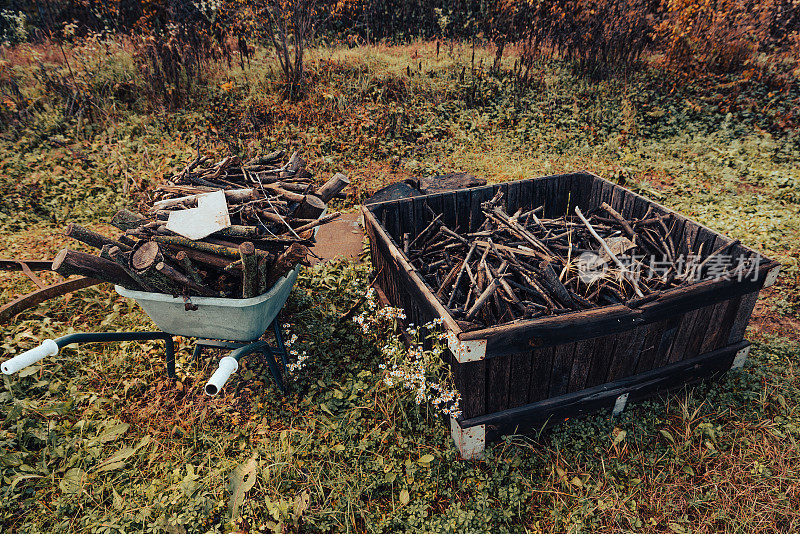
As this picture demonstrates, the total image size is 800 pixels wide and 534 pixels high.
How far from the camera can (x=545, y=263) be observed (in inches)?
121

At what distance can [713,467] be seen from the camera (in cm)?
288

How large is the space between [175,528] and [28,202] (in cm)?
608

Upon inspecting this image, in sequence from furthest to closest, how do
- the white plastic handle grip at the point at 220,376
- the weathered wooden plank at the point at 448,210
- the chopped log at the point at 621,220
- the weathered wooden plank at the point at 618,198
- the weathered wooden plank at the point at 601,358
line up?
1. the weathered wooden plank at the point at 448,210
2. the weathered wooden plank at the point at 618,198
3. the chopped log at the point at 621,220
4. the weathered wooden plank at the point at 601,358
5. the white plastic handle grip at the point at 220,376

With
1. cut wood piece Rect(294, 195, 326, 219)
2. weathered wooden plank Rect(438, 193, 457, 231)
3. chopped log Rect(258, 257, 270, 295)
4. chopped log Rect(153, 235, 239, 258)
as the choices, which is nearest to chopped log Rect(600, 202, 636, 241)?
weathered wooden plank Rect(438, 193, 457, 231)

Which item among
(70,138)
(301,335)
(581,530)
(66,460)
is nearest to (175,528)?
(66,460)

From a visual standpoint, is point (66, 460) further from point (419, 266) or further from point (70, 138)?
point (70, 138)

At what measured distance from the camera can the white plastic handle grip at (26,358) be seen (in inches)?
73.0

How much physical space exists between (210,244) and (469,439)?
222 cm

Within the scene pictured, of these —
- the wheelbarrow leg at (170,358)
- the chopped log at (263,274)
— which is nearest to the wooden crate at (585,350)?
the chopped log at (263,274)

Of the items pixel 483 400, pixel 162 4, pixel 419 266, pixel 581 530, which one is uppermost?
pixel 162 4

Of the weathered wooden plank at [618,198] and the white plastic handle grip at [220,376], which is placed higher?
the weathered wooden plank at [618,198]

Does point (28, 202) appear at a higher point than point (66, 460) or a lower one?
higher

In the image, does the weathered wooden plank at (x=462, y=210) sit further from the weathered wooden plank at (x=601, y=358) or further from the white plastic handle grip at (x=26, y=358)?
the white plastic handle grip at (x=26, y=358)

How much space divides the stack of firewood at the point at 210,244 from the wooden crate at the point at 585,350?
80 cm
